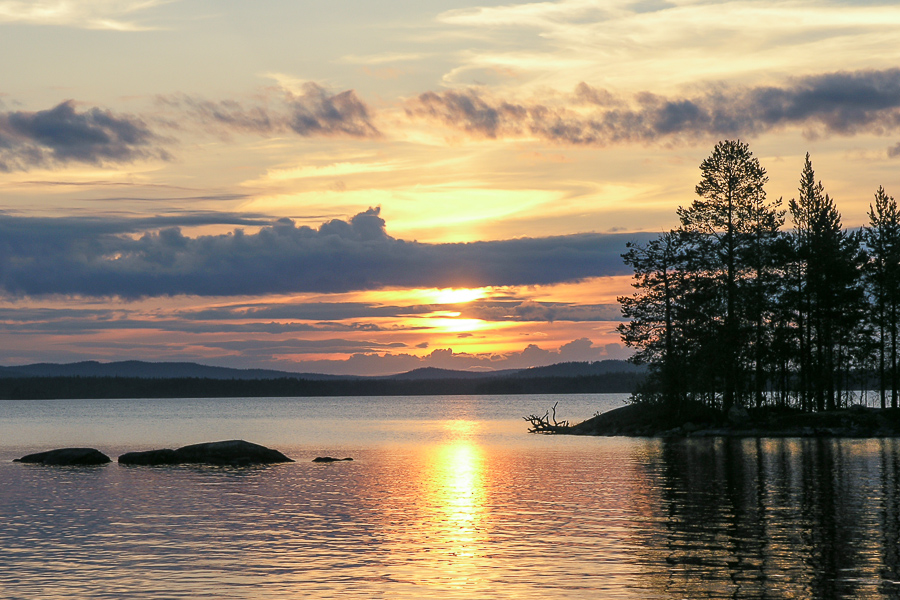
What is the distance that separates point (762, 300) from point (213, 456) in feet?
162

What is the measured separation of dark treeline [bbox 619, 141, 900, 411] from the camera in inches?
3137

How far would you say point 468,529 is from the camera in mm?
31953

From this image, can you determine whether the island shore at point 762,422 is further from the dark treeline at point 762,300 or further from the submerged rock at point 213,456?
the submerged rock at point 213,456

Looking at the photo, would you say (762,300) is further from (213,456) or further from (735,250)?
(213,456)

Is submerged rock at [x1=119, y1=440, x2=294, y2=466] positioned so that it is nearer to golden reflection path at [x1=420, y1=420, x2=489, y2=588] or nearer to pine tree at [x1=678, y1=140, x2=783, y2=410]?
golden reflection path at [x1=420, y1=420, x2=489, y2=588]

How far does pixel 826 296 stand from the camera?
81750 mm

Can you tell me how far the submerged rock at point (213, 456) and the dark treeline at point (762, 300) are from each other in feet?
125

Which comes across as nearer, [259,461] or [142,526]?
[142,526]

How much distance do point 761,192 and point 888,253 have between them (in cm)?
1454

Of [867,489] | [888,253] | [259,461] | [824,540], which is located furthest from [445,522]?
→ [888,253]

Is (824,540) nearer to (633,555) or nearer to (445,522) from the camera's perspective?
(633,555)

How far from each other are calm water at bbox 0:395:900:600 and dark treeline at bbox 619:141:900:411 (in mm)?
20358

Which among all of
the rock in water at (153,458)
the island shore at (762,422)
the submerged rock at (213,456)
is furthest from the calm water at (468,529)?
the island shore at (762,422)

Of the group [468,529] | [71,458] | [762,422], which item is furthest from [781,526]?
[762,422]
